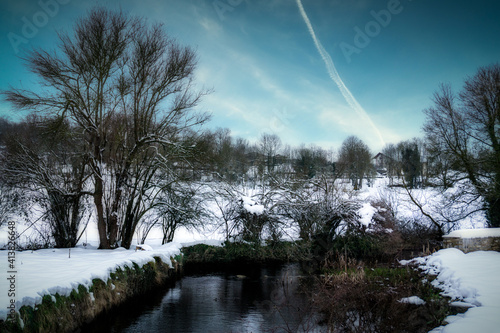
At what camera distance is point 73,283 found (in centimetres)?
570

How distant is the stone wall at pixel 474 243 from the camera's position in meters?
9.95

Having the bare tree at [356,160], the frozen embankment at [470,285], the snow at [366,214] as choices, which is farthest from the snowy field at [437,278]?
the bare tree at [356,160]

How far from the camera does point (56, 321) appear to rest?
4898mm

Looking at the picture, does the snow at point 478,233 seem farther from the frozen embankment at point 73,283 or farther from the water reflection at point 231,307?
the frozen embankment at point 73,283

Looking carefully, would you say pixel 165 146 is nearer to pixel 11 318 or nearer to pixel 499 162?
pixel 11 318

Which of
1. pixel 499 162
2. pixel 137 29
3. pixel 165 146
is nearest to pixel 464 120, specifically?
pixel 499 162

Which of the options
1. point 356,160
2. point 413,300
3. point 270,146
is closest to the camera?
point 413,300

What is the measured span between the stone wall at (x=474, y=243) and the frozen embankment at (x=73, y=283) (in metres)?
11.5

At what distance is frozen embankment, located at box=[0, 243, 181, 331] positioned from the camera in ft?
14.6

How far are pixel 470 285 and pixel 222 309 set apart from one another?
19.4ft

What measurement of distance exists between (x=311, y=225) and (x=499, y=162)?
10025 mm

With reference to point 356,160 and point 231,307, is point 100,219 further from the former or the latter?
point 356,160

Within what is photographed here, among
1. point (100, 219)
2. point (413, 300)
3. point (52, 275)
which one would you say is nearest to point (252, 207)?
point (100, 219)

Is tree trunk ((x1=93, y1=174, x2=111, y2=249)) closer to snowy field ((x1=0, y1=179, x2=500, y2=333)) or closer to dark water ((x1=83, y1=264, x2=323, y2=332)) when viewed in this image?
snowy field ((x1=0, y1=179, x2=500, y2=333))
